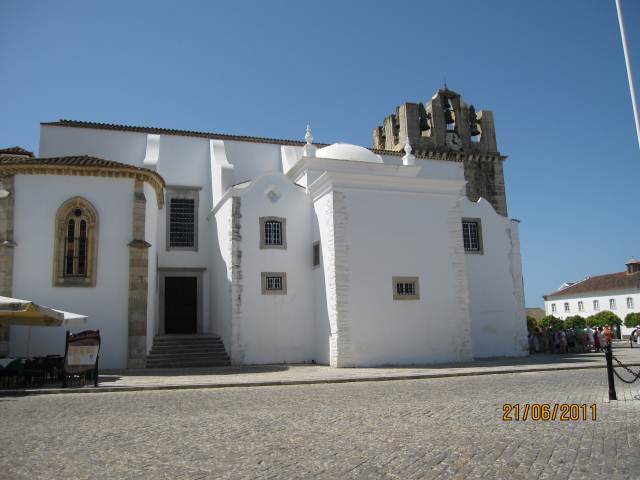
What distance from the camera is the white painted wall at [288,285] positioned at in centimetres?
1794

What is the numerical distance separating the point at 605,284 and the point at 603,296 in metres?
1.21

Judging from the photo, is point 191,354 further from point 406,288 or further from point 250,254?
point 406,288

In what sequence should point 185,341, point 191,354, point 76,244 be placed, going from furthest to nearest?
point 185,341 → point 191,354 → point 76,244

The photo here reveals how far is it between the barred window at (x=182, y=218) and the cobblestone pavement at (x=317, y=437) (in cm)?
1115

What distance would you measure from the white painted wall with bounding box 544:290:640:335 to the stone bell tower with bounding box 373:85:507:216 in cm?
2381

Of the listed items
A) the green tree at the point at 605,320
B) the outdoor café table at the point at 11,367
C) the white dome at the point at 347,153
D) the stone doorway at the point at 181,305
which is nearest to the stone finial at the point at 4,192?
the outdoor café table at the point at 11,367

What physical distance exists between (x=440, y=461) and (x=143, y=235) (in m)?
13.6

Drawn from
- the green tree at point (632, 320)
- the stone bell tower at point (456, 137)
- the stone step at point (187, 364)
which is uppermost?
the stone bell tower at point (456, 137)

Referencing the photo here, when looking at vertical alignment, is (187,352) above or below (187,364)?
above

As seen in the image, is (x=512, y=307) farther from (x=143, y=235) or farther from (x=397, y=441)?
(x=397, y=441)

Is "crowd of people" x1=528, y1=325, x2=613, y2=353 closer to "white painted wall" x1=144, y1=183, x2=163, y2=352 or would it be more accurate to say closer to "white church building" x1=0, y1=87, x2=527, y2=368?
"white church building" x1=0, y1=87, x2=527, y2=368

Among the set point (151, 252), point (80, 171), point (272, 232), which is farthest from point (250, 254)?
point (80, 171)

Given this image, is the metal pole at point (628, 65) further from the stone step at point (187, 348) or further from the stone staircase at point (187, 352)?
the stone step at point (187, 348)

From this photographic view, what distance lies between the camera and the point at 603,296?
5281 cm
